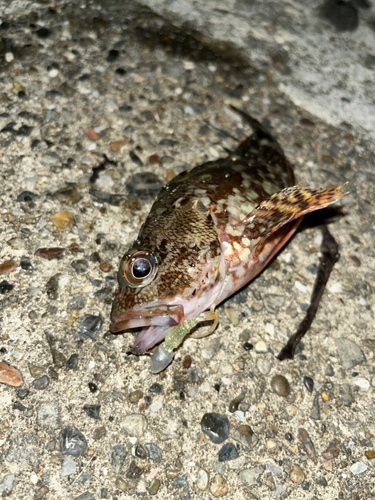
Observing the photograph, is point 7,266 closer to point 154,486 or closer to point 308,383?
point 154,486

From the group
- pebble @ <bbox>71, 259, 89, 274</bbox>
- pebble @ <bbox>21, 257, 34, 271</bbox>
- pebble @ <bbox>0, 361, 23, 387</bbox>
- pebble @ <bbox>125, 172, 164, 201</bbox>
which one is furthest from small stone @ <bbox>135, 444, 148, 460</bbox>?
pebble @ <bbox>125, 172, 164, 201</bbox>

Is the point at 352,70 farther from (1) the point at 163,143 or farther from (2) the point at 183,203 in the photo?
(2) the point at 183,203

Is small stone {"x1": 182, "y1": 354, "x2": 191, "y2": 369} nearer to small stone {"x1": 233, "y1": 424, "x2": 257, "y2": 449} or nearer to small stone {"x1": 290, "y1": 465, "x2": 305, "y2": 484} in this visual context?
small stone {"x1": 233, "y1": 424, "x2": 257, "y2": 449}

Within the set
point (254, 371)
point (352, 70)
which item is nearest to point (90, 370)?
point (254, 371)

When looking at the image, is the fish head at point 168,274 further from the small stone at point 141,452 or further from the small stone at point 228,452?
the small stone at point 228,452

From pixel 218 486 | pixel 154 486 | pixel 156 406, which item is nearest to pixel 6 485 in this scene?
pixel 154 486

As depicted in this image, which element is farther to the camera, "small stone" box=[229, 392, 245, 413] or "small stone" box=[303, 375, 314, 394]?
"small stone" box=[303, 375, 314, 394]
